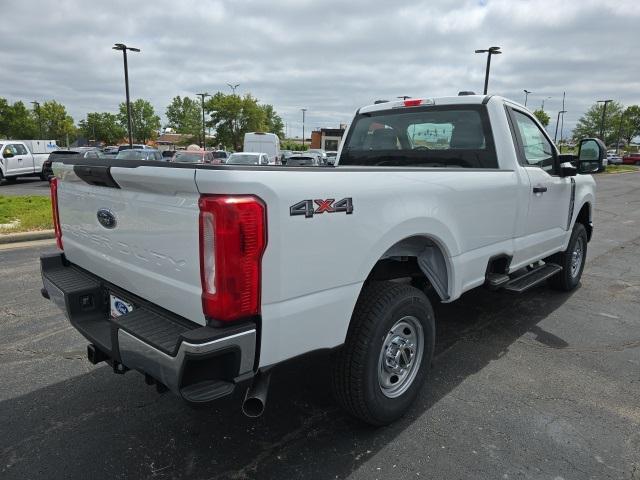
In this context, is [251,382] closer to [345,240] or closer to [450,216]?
[345,240]

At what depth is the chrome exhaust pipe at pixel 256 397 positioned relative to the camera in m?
2.16

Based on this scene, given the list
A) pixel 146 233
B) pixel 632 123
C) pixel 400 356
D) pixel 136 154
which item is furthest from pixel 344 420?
pixel 632 123

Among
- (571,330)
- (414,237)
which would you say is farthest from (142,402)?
(571,330)

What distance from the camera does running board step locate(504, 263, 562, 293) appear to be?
402 cm

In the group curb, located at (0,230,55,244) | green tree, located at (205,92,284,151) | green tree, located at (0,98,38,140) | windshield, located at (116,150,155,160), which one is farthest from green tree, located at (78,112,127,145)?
curb, located at (0,230,55,244)

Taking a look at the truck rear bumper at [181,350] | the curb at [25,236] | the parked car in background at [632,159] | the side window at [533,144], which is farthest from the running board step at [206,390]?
the parked car in background at [632,159]

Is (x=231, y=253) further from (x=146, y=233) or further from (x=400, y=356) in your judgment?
(x=400, y=356)

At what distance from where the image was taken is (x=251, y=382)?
211 centimetres

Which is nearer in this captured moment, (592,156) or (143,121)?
(592,156)

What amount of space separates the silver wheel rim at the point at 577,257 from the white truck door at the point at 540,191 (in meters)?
0.74

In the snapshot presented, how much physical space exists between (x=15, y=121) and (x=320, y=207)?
75790 mm

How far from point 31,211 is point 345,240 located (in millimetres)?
10200

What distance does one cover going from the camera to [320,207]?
219 cm

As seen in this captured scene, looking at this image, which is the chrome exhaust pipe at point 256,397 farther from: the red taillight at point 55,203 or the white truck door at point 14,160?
the white truck door at point 14,160
